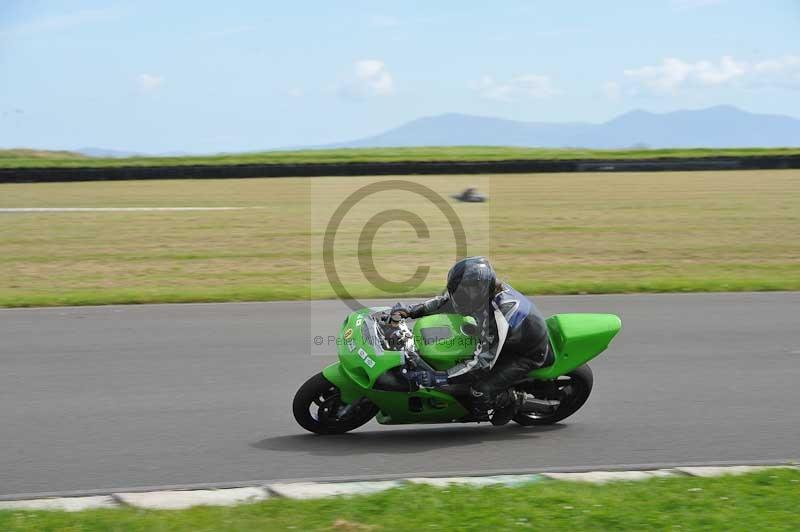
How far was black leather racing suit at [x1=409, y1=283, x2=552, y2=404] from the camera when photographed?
7.06 m

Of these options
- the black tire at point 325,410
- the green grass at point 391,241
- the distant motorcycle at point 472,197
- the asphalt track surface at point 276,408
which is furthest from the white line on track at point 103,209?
the black tire at point 325,410

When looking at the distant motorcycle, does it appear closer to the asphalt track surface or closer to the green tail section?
the asphalt track surface

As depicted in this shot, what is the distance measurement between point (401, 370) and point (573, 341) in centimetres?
139

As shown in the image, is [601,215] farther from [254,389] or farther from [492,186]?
[254,389]

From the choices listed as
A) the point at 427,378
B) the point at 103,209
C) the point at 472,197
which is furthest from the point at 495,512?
the point at 103,209

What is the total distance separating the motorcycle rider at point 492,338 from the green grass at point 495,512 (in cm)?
139

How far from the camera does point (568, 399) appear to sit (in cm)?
756

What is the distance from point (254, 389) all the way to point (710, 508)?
4.45 metres

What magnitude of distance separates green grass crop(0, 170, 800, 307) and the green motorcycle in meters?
6.28

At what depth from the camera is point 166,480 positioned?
6137 millimetres

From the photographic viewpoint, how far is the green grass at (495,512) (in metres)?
5.08

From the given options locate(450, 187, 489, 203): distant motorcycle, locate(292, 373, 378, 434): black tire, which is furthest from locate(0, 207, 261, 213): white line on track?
locate(292, 373, 378, 434): black tire

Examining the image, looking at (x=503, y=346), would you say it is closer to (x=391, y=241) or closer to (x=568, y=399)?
(x=568, y=399)

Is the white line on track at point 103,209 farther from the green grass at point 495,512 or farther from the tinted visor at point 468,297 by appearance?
the green grass at point 495,512
